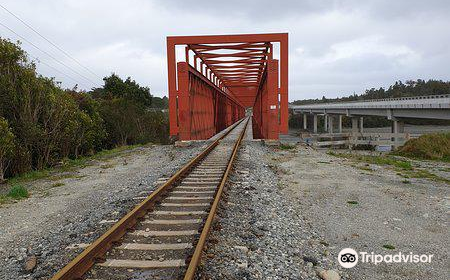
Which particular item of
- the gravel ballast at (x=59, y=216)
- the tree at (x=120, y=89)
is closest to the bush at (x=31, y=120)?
the gravel ballast at (x=59, y=216)

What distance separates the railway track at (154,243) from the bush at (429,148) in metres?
17.2

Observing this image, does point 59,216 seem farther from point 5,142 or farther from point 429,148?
point 429,148

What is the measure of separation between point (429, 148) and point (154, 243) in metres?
20.9

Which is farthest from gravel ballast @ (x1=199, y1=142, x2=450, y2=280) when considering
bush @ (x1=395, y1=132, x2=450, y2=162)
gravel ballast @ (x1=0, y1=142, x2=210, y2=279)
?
bush @ (x1=395, y1=132, x2=450, y2=162)

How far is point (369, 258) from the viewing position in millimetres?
4926

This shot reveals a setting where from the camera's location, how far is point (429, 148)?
20875 millimetres

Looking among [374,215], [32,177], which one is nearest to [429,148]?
[374,215]

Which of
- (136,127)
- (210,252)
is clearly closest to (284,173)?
(210,252)

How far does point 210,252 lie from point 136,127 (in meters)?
Answer: 29.1

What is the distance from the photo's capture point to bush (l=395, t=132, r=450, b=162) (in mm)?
19773

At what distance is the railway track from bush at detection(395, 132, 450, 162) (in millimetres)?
17235

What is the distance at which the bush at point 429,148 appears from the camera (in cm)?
1977

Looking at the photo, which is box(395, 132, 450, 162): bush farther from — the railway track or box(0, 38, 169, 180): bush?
box(0, 38, 169, 180): bush

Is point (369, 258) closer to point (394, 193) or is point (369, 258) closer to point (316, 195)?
point (316, 195)
